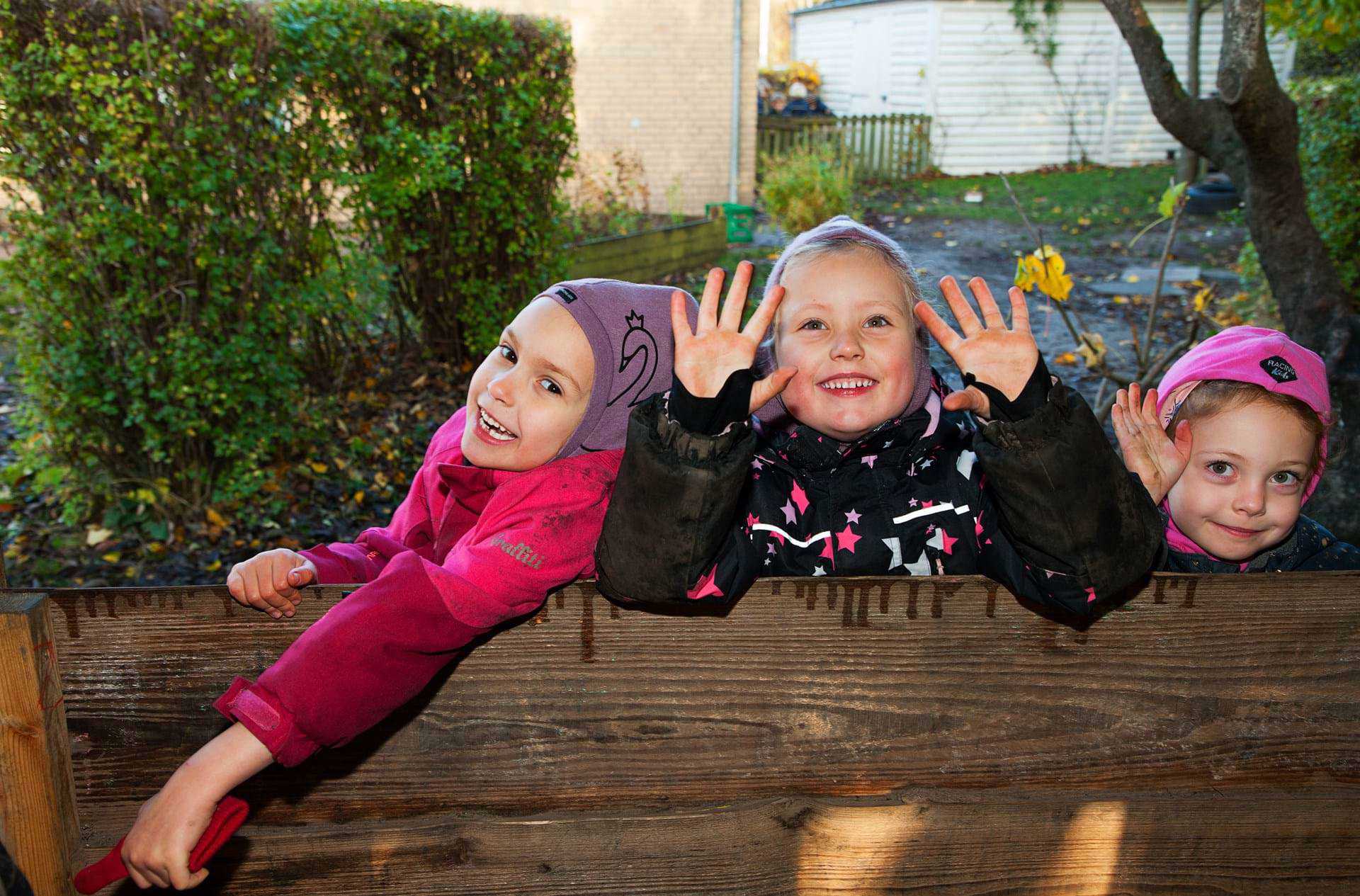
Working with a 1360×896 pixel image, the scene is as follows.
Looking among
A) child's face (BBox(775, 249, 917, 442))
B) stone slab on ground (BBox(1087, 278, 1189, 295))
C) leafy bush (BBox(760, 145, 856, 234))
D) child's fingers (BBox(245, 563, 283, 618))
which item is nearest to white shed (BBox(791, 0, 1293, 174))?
leafy bush (BBox(760, 145, 856, 234))

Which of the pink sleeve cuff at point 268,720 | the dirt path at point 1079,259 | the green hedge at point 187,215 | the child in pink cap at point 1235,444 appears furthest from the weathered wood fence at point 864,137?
the pink sleeve cuff at point 268,720

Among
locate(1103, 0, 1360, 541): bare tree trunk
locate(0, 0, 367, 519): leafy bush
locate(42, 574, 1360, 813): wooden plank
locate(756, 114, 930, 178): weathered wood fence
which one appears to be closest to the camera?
locate(42, 574, 1360, 813): wooden plank

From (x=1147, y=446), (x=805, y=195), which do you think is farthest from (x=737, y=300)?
(x=805, y=195)

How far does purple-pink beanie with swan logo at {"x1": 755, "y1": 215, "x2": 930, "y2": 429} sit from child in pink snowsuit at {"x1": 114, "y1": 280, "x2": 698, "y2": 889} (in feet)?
0.71

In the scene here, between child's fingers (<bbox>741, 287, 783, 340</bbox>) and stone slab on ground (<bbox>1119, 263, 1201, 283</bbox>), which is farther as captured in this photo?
stone slab on ground (<bbox>1119, 263, 1201, 283</bbox>)

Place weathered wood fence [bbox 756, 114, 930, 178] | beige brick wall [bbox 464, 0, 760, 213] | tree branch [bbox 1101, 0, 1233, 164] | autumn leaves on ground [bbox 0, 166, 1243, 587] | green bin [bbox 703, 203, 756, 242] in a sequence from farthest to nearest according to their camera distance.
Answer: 1. weathered wood fence [bbox 756, 114, 930, 178]
2. beige brick wall [bbox 464, 0, 760, 213]
3. green bin [bbox 703, 203, 756, 242]
4. tree branch [bbox 1101, 0, 1233, 164]
5. autumn leaves on ground [bbox 0, 166, 1243, 587]

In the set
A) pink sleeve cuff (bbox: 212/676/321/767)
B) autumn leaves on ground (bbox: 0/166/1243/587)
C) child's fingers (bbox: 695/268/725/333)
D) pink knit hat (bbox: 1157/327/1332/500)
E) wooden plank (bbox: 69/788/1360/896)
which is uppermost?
child's fingers (bbox: 695/268/725/333)

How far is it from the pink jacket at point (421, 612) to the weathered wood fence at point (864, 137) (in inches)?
721

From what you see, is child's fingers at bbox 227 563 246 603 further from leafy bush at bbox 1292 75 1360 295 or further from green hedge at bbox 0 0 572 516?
leafy bush at bbox 1292 75 1360 295

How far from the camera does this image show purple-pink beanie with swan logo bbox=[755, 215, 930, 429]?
1996 millimetres

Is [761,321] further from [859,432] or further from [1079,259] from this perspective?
[1079,259]

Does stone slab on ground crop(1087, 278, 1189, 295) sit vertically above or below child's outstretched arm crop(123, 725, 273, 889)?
below

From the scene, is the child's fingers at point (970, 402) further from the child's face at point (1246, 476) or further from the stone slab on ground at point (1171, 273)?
the stone slab on ground at point (1171, 273)

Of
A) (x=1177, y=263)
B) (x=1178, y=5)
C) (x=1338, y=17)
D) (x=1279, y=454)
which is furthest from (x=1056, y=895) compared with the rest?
(x=1178, y=5)
